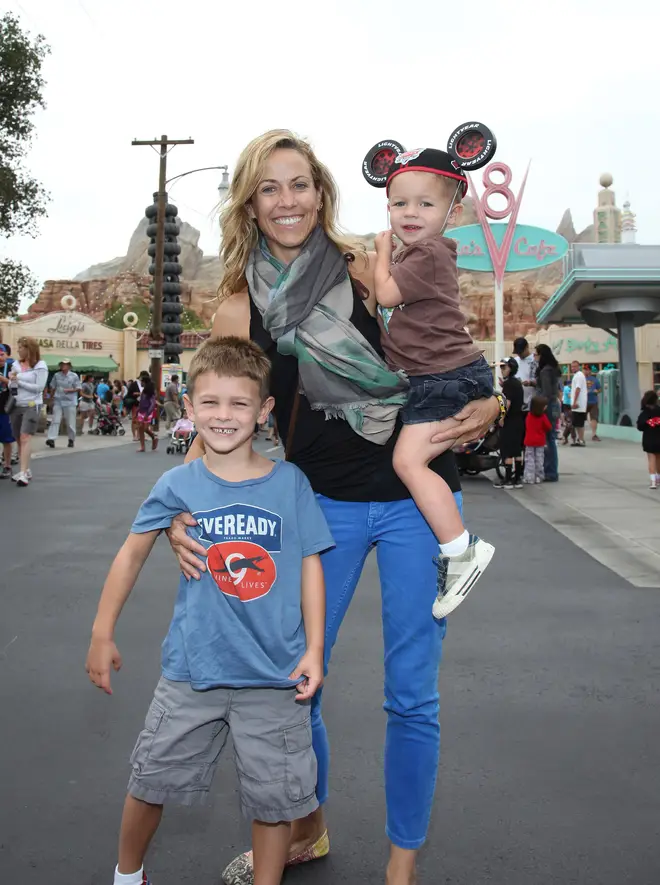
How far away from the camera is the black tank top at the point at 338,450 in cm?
254

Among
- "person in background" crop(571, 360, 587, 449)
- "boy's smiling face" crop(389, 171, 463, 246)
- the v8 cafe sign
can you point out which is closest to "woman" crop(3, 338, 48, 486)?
"boy's smiling face" crop(389, 171, 463, 246)

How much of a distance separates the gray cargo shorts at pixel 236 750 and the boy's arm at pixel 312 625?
0.19ft

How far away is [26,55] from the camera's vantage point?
82.2ft

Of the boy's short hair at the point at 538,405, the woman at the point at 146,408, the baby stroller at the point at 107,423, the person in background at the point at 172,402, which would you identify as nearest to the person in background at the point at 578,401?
the boy's short hair at the point at 538,405

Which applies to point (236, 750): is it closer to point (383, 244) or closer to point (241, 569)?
point (241, 569)

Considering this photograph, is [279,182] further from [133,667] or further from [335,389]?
[133,667]

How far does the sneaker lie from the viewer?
2492mm

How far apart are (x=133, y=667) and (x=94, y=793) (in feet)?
4.71

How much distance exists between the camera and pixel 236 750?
229cm

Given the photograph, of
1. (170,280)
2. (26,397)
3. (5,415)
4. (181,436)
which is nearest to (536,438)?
(26,397)

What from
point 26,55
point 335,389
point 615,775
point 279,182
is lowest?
point 615,775

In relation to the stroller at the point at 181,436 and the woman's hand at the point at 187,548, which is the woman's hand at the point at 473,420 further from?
the stroller at the point at 181,436

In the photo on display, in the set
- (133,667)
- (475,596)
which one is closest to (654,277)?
(475,596)

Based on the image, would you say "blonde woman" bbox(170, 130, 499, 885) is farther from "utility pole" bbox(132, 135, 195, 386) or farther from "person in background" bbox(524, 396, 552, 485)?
"utility pole" bbox(132, 135, 195, 386)
